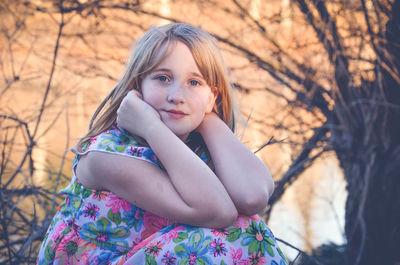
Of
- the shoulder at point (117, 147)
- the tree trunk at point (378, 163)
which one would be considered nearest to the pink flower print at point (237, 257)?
the shoulder at point (117, 147)

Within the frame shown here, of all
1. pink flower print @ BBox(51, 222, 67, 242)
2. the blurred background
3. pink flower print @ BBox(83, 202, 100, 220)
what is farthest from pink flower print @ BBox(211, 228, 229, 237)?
the blurred background

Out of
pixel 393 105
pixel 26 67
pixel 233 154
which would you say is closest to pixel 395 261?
pixel 393 105

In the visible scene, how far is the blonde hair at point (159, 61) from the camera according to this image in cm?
150

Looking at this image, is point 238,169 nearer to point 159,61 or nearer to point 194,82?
point 194,82

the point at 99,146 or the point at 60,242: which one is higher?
the point at 99,146

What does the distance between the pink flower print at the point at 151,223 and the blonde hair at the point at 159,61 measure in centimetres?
25

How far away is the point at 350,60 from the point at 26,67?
2.37 meters

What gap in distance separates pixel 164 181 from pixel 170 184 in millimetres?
20

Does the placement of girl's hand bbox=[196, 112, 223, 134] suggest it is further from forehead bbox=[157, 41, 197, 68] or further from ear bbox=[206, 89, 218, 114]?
forehead bbox=[157, 41, 197, 68]

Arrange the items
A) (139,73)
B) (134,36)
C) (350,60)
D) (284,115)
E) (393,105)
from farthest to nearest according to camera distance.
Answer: (134,36), (284,115), (350,60), (393,105), (139,73)

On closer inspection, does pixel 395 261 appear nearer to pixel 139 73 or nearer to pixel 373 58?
pixel 373 58

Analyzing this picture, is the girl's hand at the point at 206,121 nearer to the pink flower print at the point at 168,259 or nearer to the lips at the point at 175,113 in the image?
the lips at the point at 175,113

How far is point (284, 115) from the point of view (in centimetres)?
325

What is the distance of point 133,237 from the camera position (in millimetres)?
1370
